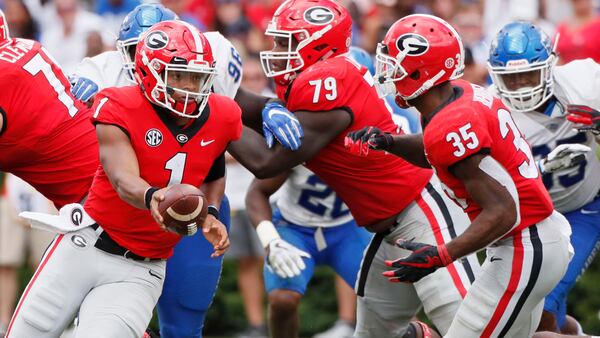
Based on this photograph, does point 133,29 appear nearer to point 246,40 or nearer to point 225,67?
point 225,67

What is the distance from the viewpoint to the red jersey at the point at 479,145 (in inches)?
193

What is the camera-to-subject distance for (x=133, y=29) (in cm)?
607

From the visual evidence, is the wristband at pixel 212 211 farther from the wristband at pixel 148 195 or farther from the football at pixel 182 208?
the wristband at pixel 148 195

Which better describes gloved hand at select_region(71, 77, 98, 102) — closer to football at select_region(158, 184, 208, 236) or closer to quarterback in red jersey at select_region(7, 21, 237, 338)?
quarterback in red jersey at select_region(7, 21, 237, 338)

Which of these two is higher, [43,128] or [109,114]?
[109,114]

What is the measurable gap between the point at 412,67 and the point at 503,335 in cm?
127

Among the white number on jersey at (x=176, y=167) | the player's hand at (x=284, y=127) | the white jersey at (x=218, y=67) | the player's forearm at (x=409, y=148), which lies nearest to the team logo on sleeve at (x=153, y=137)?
the white number on jersey at (x=176, y=167)

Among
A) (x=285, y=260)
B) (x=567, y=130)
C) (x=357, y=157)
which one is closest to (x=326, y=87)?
(x=357, y=157)

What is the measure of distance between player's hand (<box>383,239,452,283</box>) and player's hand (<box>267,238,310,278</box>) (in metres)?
0.75

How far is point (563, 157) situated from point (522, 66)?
20.8 inches

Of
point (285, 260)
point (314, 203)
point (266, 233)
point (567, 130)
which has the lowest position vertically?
point (314, 203)

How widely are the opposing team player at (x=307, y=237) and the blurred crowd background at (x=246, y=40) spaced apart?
5.81ft

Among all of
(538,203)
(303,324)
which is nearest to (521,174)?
(538,203)

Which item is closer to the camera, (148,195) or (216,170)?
(148,195)
